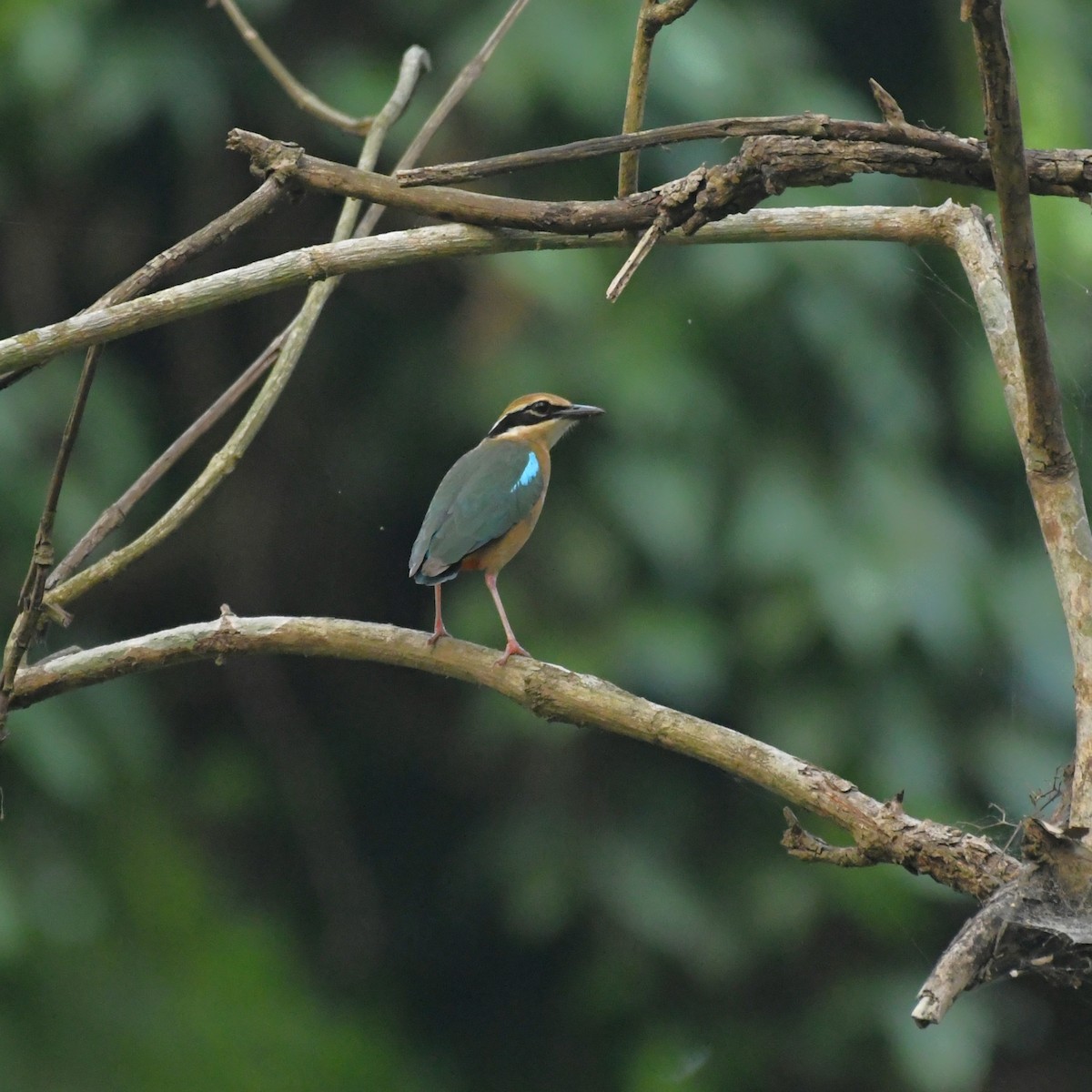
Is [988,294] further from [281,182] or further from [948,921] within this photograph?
[948,921]

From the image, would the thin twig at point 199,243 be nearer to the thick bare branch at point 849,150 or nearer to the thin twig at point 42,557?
the thin twig at point 42,557

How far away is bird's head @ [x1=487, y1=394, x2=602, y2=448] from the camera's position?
14.2ft

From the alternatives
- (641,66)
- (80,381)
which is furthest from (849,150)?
(80,381)

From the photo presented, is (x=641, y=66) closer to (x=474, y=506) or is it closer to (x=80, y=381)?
(x=80, y=381)

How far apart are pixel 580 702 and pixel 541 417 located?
1902 mm

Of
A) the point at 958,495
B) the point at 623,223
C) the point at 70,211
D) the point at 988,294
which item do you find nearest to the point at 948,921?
the point at 958,495

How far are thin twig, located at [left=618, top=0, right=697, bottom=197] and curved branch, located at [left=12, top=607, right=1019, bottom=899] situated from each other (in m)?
0.89

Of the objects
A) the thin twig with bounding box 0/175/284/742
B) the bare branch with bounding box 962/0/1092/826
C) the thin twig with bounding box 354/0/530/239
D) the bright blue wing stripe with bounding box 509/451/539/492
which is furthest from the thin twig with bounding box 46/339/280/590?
the bare branch with bounding box 962/0/1092/826

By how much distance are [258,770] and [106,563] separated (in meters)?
3.83

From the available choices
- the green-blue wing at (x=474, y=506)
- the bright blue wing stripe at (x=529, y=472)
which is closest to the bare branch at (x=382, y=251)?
the green-blue wing at (x=474, y=506)

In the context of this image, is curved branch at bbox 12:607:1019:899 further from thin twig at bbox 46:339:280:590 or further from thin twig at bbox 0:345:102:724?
thin twig at bbox 46:339:280:590

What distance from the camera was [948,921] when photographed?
5.38m

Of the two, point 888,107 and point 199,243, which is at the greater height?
point 888,107

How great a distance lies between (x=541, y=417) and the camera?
435 centimetres
